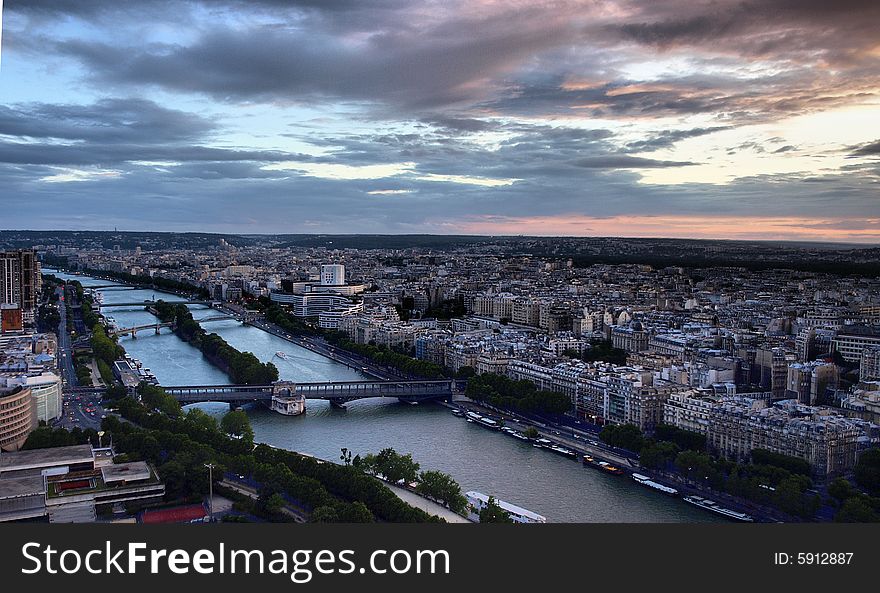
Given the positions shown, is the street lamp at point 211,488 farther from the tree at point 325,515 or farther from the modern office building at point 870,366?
the modern office building at point 870,366

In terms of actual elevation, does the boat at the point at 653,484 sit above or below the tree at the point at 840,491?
below

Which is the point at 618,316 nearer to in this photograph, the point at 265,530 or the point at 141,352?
the point at 141,352

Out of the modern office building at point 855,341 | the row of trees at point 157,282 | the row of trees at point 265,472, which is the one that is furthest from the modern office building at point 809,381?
the row of trees at point 157,282

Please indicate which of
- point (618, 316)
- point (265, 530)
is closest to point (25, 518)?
point (265, 530)

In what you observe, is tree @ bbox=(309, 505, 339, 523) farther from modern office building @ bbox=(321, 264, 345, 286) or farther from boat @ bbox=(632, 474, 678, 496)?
modern office building @ bbox=(321, 264, 345, 286)

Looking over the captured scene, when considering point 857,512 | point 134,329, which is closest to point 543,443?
point 857,512

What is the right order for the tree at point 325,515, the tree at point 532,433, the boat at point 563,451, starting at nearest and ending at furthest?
the tree at point 325,515 → the boat at point 563,451 → the tree at point 532,433
